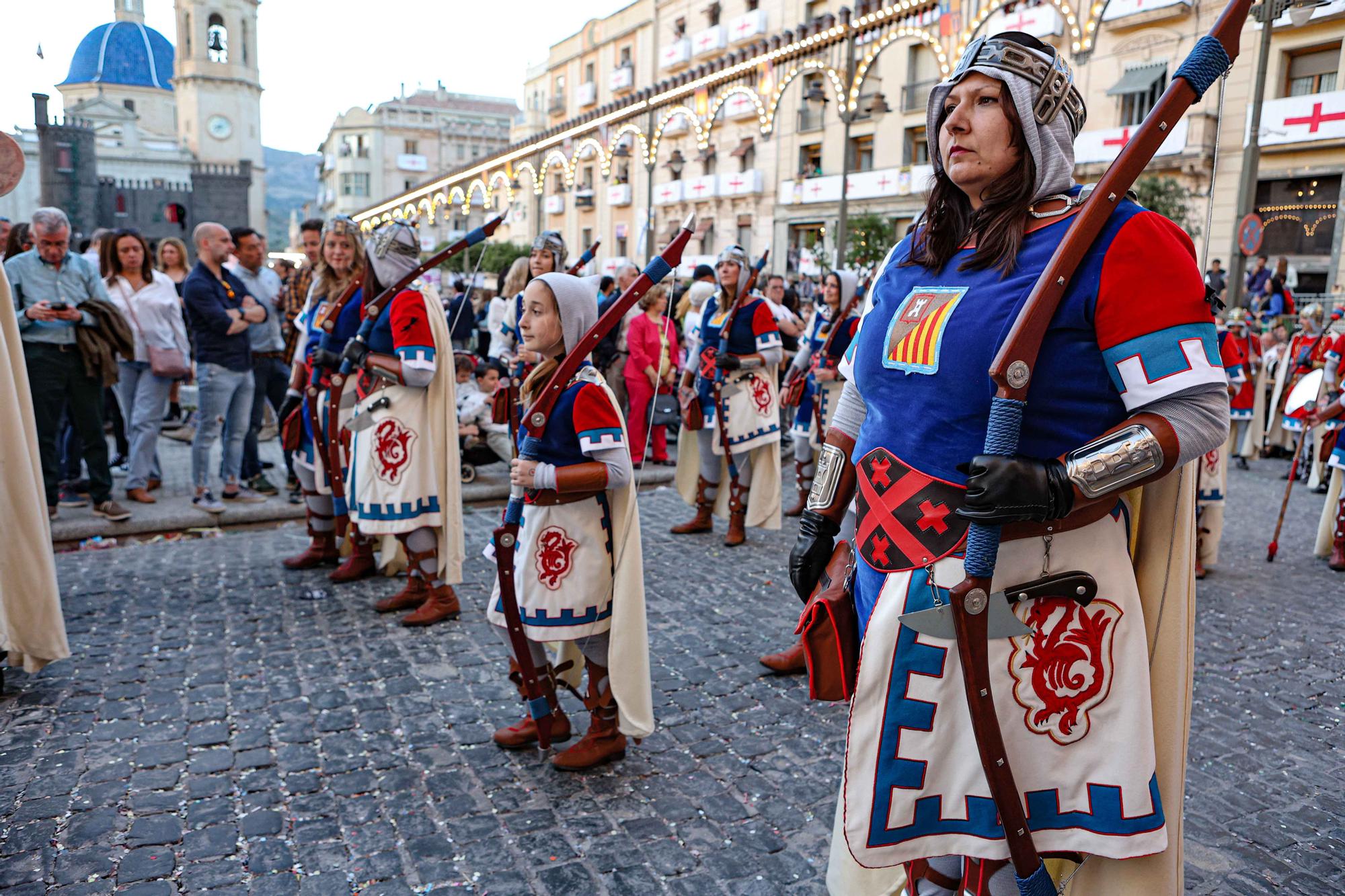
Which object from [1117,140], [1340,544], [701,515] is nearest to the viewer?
[1340,544]

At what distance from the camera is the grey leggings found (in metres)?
6.67

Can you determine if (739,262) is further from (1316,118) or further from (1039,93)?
(1316,118)

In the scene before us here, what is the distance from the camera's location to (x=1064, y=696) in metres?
1.73

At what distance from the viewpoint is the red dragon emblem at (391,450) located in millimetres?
4617

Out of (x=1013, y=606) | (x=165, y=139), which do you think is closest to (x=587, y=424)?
(x=1013, y=606)

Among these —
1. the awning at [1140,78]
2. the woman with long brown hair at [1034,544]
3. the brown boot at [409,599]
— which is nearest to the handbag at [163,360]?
the brown boot at [409,599]

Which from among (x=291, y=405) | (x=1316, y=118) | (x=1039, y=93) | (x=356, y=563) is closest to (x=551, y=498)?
(x=1039, y=93)

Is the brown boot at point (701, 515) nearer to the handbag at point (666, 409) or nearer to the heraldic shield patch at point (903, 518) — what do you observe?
the handbag at point (666, 409)

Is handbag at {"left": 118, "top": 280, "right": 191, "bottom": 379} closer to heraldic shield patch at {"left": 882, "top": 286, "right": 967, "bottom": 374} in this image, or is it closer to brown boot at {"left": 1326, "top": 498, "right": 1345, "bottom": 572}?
heraldic shield patch at {"left": 882, "top": 286, "right": 967, "bottom": 374}

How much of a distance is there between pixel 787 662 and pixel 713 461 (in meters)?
2.85

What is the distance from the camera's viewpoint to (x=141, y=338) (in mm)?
6887

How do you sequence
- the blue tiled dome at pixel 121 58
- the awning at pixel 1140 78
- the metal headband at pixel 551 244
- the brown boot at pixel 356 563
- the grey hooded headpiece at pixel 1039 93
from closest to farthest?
the grey hooded headpiece at pixel 1039 93, the brown boot at pixel 356 563, the metal headband at pixel 551 244, the awning at pixel 1140 78, the blue tiled dome at pixel 121 58

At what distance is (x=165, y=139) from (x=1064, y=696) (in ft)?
265

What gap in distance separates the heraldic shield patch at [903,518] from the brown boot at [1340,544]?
617 cm
